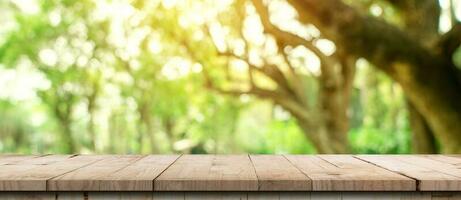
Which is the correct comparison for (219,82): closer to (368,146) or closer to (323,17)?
(368,146)

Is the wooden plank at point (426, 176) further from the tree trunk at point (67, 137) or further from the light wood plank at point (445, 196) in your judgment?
the tree trunk at point (67, 137)

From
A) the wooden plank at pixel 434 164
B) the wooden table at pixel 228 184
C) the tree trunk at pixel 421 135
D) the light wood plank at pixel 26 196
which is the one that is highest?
the tree trunk at pixel 421 135

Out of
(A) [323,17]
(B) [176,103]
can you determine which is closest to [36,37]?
(B) [176,103]

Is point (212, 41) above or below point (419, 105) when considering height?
above

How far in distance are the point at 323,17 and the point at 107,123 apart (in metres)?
16.7

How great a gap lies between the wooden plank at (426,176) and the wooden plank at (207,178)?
527 millimetres

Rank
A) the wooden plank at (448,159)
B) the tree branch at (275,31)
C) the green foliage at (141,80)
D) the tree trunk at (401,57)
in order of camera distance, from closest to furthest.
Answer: the wooden plank at (448,159), the tree trunk at (401,57), the tree branch at (275,31), the green foliage at (141,80)

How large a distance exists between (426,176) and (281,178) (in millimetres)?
493

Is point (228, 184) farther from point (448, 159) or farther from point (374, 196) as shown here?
point (448, 159)

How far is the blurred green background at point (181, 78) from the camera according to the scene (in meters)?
13.0

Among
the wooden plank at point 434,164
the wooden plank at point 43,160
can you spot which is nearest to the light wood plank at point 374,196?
the wooden plank at point 434,164

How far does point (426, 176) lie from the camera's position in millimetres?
2445

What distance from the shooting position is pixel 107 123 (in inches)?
918

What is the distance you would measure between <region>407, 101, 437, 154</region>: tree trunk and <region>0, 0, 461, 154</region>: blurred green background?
2.6 inches
